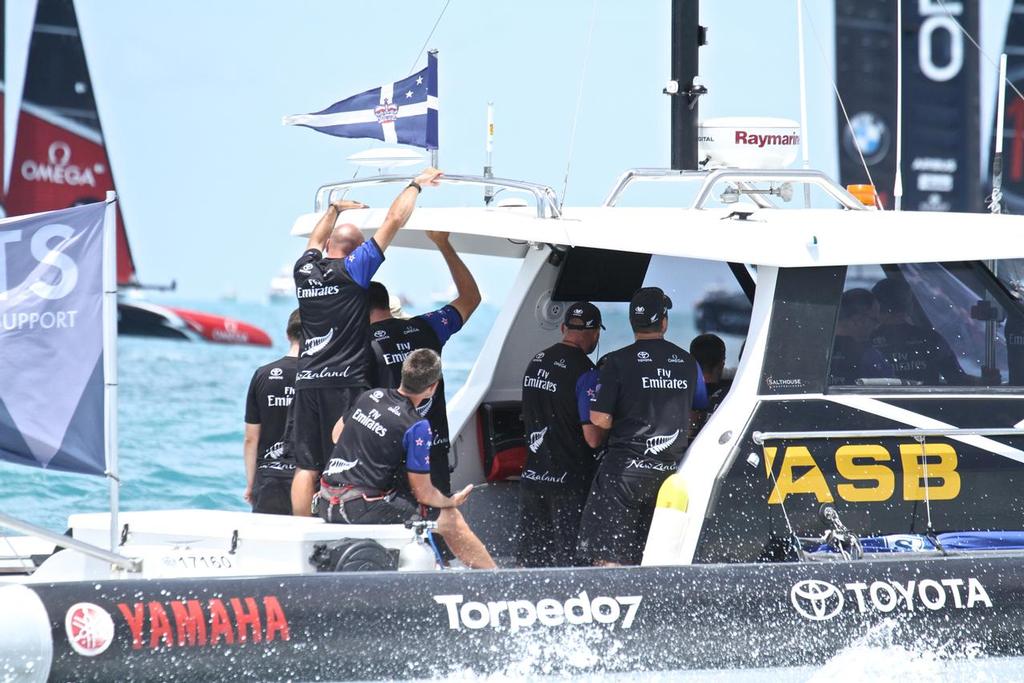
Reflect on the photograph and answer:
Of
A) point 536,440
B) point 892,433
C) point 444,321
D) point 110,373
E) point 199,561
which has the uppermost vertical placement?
point 110,373

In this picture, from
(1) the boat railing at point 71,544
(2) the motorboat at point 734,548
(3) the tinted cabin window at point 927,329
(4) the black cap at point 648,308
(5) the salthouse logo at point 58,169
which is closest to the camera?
(1) the boat railing at point 71,544

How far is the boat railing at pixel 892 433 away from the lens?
4930mm

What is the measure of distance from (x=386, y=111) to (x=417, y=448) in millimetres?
1585

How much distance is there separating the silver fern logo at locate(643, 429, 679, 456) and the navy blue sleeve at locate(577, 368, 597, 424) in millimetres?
354

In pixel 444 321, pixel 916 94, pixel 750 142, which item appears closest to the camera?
pixel 444 321

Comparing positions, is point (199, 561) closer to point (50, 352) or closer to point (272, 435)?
point (50, 352)

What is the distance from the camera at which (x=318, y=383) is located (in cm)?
581

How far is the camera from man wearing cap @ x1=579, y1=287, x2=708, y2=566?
5.36 meters

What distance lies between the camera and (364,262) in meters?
5.59

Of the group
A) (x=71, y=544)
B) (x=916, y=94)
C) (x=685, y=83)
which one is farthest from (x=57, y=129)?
(x=71, y=544)

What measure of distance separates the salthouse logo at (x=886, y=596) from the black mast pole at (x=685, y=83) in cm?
237

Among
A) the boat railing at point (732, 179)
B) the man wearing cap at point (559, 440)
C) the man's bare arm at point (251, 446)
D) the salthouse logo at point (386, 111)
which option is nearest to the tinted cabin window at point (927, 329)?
the boat railing at point (732, 179)

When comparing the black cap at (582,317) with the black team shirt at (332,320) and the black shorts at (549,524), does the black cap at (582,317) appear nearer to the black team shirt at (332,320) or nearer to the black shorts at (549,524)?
the black shorts at (549,524)

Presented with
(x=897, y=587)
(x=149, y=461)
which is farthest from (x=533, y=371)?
(x=149, y=461)
